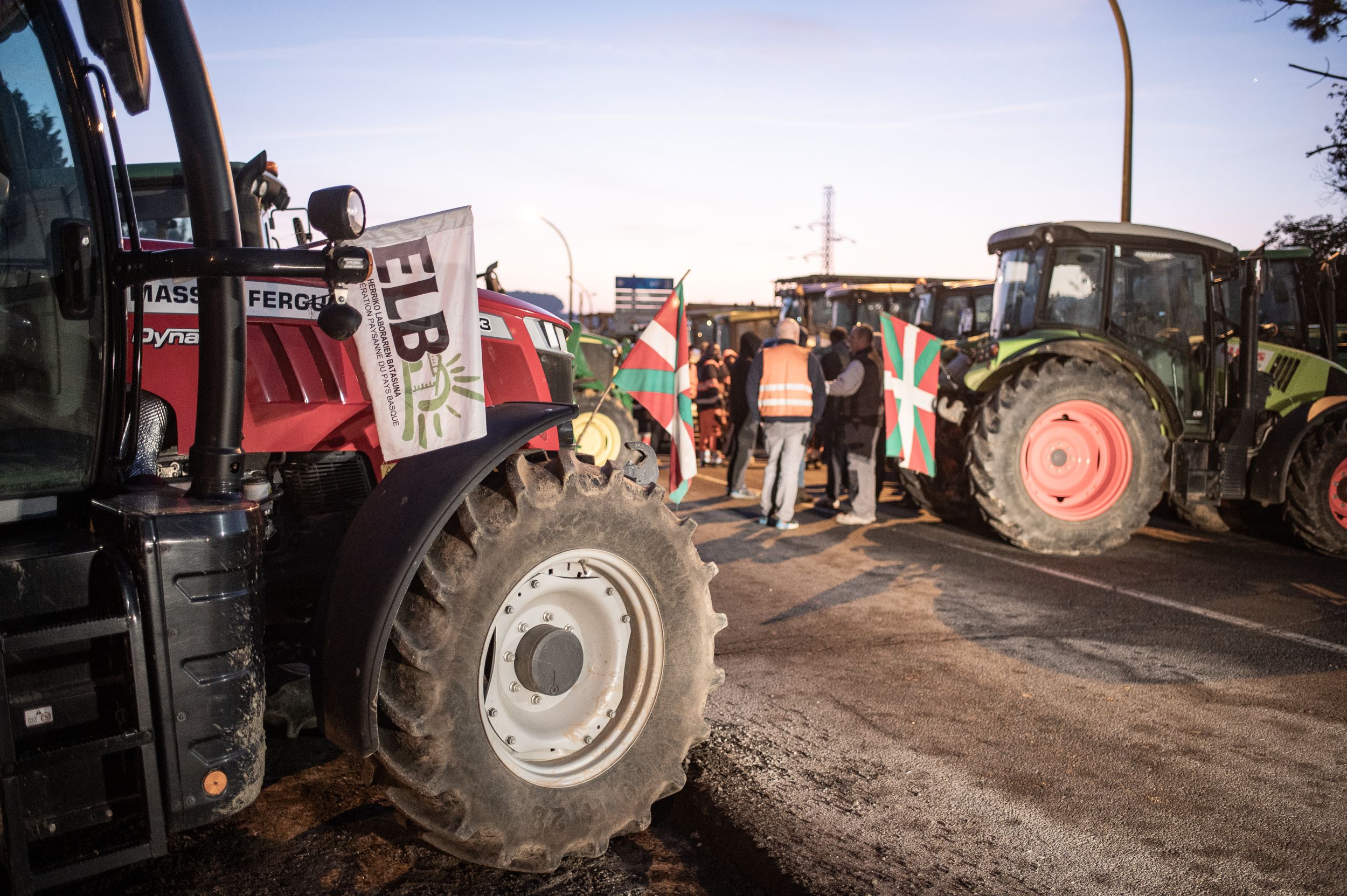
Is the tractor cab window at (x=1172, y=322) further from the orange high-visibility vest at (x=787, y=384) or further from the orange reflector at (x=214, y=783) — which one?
the orange reflector at (x=214, y=783)

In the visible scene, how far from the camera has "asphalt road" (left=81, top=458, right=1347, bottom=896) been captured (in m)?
2.86

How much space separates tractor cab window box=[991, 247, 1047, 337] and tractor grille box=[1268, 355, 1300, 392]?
239 centimetres

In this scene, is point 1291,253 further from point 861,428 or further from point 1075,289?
point 861,428

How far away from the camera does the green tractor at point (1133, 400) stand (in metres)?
8.05

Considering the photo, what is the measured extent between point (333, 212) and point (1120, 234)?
8.02 meters

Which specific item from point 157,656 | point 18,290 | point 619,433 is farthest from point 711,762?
point 619,433

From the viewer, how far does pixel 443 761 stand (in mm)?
2521

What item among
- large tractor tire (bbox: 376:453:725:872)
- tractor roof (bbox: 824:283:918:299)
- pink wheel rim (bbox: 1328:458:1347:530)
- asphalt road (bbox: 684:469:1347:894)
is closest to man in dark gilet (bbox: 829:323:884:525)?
asphalt road (bbox: 684:469:1347:894)

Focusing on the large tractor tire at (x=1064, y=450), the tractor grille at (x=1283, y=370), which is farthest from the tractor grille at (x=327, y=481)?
the tractor grille at (x=1283, y=370)

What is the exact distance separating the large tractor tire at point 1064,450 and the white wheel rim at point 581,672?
569cm

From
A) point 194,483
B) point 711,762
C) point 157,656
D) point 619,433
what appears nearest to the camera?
point 157,656

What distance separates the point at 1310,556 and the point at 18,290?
364 inches

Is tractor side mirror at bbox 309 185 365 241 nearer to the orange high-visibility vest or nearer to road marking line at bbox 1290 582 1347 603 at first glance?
road marking line at bbox 1290 582 1347 603

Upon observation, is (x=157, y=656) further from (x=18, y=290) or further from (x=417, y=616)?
(x=18, y=290)
